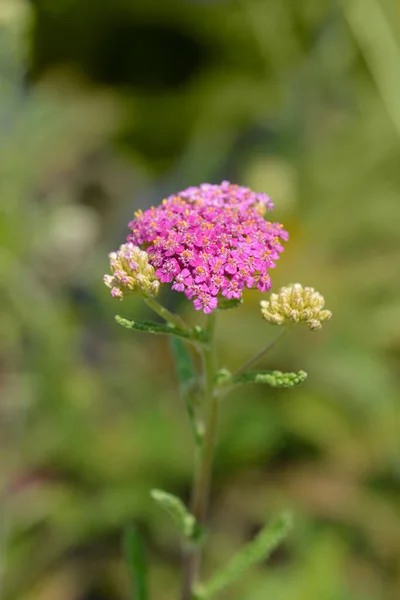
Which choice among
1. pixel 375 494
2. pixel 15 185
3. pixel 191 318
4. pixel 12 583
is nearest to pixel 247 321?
pixel 191 318

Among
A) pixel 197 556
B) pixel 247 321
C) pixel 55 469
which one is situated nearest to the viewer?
pixel 197 556

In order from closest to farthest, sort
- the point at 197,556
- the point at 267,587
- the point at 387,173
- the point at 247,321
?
the point at 197,556
the point at 267,587
the point at 247,321
the point at 387,173

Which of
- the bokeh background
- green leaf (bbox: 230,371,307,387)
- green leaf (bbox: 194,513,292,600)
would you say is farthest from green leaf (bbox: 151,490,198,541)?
the bokeh background

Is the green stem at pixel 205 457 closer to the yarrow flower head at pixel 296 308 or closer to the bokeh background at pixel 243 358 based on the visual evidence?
the yarrow flower head at pixel 296 308

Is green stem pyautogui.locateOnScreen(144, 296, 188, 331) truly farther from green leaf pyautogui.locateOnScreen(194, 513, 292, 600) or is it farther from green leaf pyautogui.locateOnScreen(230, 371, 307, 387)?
green leaf pyautogui.locateOnScreen(194, 513, 292, 600)

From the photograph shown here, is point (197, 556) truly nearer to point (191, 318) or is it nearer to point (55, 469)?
point (55, 469)

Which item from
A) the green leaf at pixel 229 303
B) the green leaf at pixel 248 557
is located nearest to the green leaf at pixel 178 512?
the green leaf at pixel 248 557
